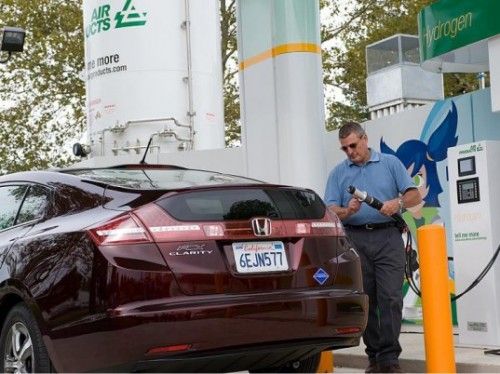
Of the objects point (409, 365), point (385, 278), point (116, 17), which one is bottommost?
point (409, 365)

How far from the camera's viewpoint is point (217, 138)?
1573cm

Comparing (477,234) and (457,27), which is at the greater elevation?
(457,27)

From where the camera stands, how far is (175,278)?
511cm

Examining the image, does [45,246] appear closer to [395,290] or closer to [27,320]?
[27,320]

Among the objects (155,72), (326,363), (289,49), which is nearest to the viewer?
(326,363)

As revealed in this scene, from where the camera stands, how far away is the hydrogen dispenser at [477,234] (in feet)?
26.5

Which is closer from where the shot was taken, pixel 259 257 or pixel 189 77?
pixel 259 257

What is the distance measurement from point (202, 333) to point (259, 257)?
1.87 feet

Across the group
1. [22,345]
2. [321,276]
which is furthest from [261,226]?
[22,345]

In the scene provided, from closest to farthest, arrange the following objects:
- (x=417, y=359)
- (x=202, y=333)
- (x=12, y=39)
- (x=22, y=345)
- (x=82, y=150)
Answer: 1. (x=202, y=333)
2. (x=22, y=345)
3. (x=417, y=359)
4. (x=12, y=39)
5. (x=82, y=150)

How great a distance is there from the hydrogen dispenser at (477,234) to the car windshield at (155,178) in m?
2.85

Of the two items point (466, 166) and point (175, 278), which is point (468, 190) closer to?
point (466, 166)

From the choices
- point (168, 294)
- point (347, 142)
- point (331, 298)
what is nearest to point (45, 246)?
point (168, 294)

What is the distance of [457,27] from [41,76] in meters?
23.6
